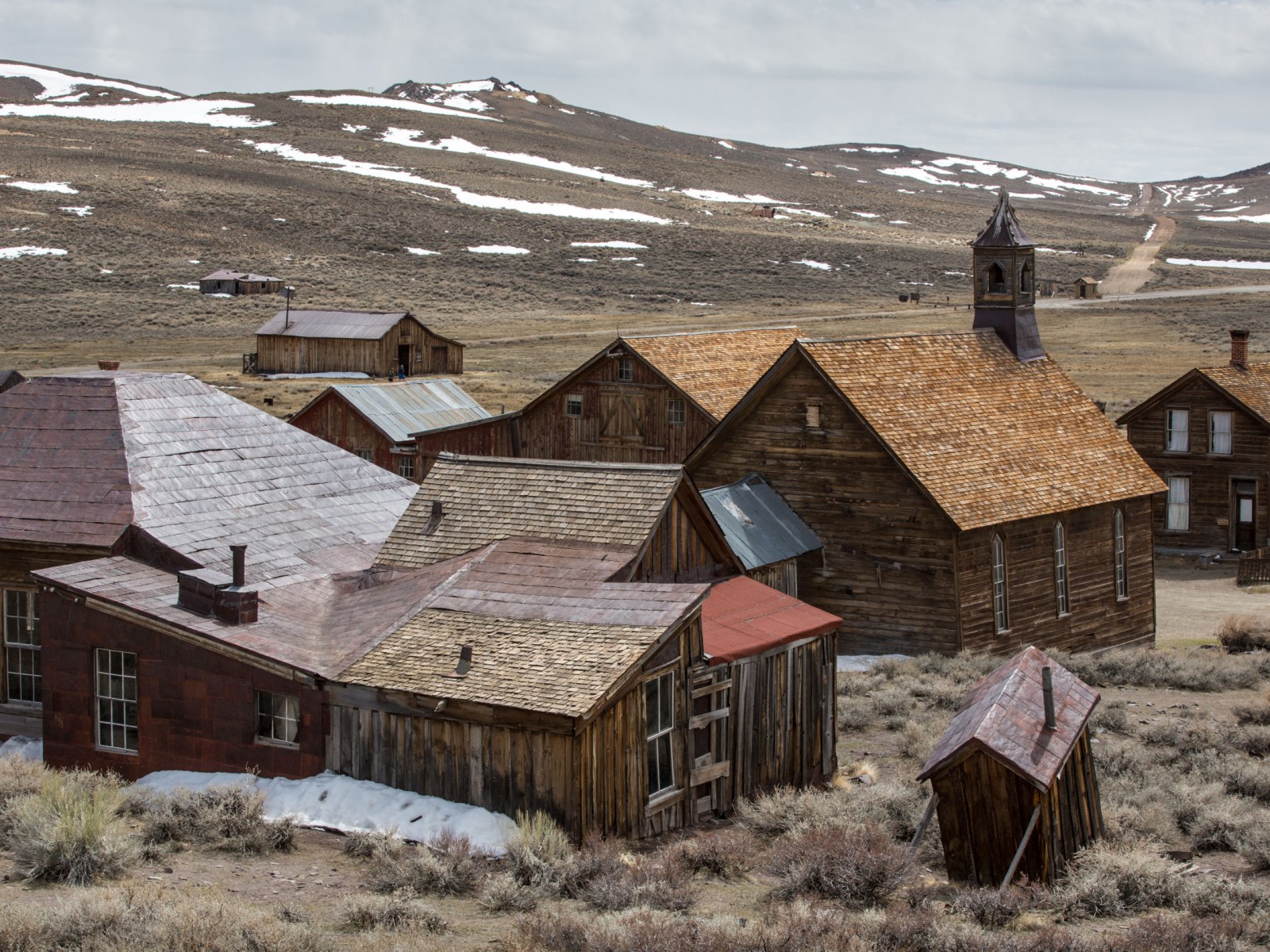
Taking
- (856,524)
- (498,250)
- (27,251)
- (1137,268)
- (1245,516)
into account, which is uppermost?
(1137,268)

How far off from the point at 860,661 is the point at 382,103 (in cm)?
17156

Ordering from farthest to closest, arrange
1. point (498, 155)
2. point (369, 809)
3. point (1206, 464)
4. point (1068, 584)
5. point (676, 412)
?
point (498, 155)
point (1206, 464)
point (676, 412)
point (1068, 584)
point (369, 809)

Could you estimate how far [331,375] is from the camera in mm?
64125

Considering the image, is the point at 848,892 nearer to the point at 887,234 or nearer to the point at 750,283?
the point at 750,283

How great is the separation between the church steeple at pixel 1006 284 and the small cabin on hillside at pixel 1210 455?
30.6ft

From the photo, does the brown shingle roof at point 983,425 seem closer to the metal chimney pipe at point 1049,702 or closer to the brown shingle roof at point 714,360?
the brown shingle roof at point 714,360

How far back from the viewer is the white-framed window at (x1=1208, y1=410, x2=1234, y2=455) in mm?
38406

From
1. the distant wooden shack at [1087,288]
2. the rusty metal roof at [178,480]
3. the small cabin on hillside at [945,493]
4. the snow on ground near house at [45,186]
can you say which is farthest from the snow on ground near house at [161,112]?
the rusty metal roof at [178,480]

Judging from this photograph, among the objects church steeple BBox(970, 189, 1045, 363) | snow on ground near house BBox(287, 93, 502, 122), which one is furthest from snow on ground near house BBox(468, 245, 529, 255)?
church steeple BBox(970, 189, 1045, 363)

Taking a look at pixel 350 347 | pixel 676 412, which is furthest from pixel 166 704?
pixel 350 347

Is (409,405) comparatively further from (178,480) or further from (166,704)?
(166,704)

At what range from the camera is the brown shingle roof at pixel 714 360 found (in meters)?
33.2

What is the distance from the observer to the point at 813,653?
17359 mm

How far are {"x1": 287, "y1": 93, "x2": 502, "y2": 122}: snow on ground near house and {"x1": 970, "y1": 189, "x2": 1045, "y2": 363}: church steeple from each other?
158863 mm
